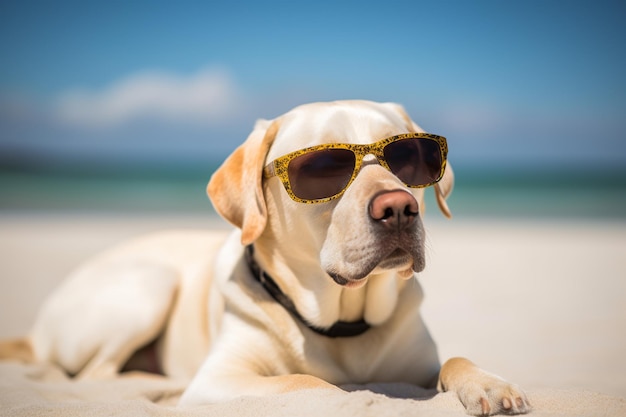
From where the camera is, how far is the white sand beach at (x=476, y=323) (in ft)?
7.84

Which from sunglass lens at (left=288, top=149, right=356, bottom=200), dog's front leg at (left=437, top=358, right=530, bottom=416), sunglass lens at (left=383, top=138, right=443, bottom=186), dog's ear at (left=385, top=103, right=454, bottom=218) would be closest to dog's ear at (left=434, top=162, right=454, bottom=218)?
dog's ear at (left=385, top=103, right=454, bottom=218)

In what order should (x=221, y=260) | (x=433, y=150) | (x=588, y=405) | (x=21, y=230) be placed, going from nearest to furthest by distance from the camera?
(x=588, y=405) < (x=433, y=150) < (x=221, y=260) < (x=21, y=230)

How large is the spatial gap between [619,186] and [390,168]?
2724 cm

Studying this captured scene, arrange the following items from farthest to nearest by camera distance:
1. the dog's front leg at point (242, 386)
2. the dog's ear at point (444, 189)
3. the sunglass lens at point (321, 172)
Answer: the dog's ear at point (444, 189) < the sunglass lens at point (321, 172) < the dog's front leg at point (242, 386)

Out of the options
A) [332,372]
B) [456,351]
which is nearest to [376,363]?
[332,372]

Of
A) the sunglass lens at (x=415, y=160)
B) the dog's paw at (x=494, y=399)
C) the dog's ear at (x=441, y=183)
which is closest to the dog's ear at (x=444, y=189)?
the dog's ear at (x=441, y=183)

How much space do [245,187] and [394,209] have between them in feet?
2.62

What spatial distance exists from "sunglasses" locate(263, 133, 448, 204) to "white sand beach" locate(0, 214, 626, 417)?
1.25ft

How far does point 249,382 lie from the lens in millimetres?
2646

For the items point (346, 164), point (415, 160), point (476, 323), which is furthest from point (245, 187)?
point (476, 323)

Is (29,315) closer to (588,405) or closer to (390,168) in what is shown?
(390,168)

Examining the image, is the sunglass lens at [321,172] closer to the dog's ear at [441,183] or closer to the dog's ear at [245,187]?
the dog's ear at [245,187]

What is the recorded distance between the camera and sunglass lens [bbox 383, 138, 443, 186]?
2.72 meters

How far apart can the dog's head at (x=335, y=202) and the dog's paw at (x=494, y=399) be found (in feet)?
1.64
